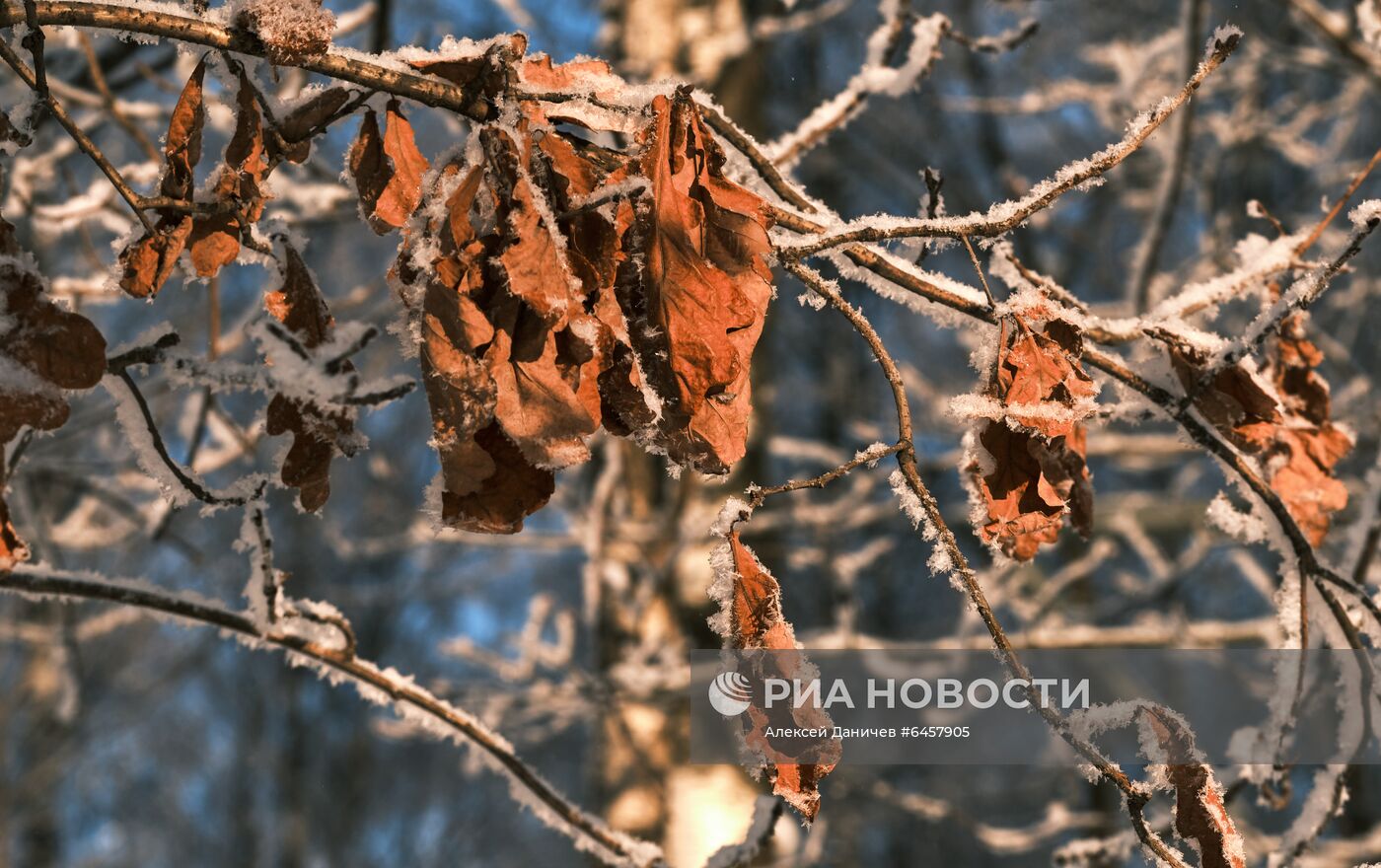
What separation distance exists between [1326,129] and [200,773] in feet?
36.8

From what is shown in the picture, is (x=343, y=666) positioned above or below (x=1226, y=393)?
below

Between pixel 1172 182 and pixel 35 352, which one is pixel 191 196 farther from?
pixel 1172 182

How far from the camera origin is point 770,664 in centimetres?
78

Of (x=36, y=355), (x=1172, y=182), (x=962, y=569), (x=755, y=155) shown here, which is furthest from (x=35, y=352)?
(x=1172, y=182)

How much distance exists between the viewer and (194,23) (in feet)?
2.32

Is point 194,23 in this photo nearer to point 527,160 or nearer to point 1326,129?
point 527,160

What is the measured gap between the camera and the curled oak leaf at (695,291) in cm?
68

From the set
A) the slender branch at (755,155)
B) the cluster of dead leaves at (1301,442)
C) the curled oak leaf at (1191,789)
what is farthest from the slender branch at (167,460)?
the cluster of dead leaves at (1301,442)

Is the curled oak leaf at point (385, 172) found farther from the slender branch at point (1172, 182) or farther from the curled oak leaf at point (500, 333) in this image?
the slender branch at point (1172, 182)

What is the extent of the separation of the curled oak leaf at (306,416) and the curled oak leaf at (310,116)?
0.09 meters

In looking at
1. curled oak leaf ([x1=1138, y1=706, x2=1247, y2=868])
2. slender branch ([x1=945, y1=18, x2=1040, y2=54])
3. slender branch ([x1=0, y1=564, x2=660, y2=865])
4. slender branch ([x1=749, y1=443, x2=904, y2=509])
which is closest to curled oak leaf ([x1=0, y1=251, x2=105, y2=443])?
slender branch ([x1=0, y1=564, x2=660, y2=865])

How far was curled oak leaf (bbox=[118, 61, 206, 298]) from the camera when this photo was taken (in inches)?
29.8

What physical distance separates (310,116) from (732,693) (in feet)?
1.77

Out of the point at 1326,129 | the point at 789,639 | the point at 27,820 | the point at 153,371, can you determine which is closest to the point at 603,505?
the point at 153,371
